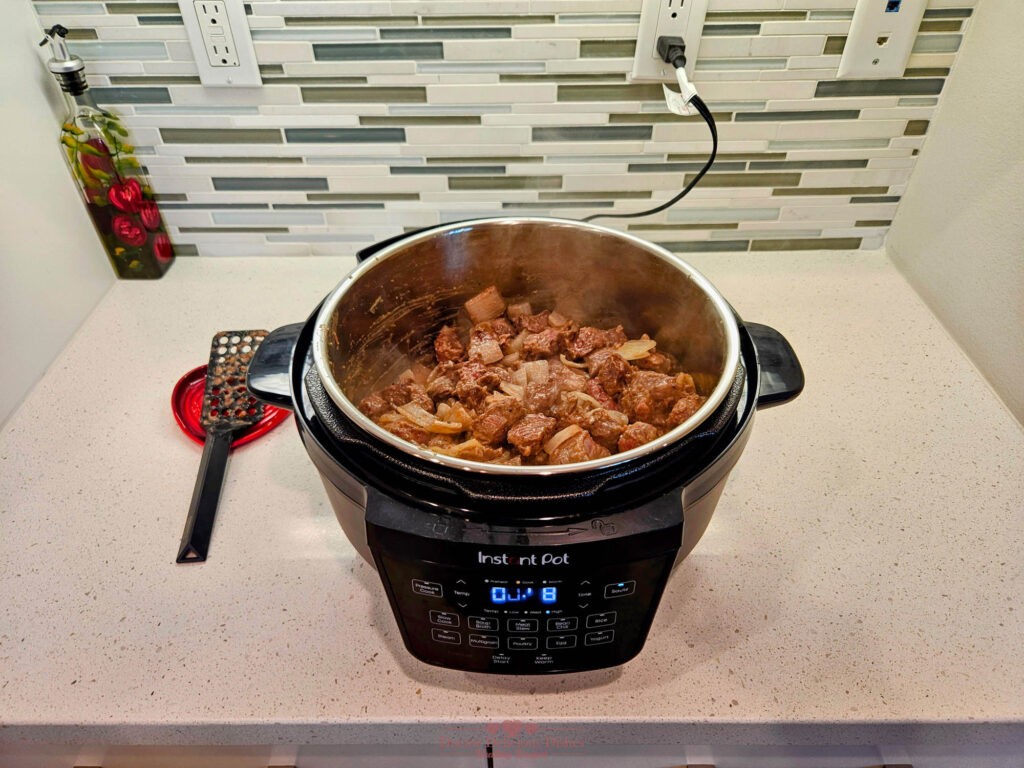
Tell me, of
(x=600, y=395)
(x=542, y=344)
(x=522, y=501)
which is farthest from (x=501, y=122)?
(x=522, y=501)

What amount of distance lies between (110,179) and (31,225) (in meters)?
0.15

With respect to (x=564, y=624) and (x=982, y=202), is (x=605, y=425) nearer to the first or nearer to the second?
(x=564, y=624)

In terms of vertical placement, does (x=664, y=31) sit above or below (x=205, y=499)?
above

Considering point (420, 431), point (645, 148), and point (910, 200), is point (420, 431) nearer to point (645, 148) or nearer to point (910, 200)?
point (645, 148)

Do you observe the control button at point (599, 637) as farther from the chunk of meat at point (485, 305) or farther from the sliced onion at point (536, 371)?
the chunk of meat at point (485, 305)

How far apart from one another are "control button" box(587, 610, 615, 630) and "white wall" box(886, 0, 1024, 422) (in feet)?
2.31

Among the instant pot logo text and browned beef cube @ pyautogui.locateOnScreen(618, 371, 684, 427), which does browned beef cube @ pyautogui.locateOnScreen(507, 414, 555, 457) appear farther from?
the instant pot logo text

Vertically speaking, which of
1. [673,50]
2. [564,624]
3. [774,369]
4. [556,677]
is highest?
[673,50]

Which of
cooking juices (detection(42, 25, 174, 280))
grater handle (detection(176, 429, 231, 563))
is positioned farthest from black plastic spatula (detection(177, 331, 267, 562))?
cooking juices (detection(42, 25, 174, 280))

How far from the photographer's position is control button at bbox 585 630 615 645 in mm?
618

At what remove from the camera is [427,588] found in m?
0.58

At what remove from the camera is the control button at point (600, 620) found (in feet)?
1.97

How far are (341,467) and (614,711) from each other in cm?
35

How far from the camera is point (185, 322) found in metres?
1.11
